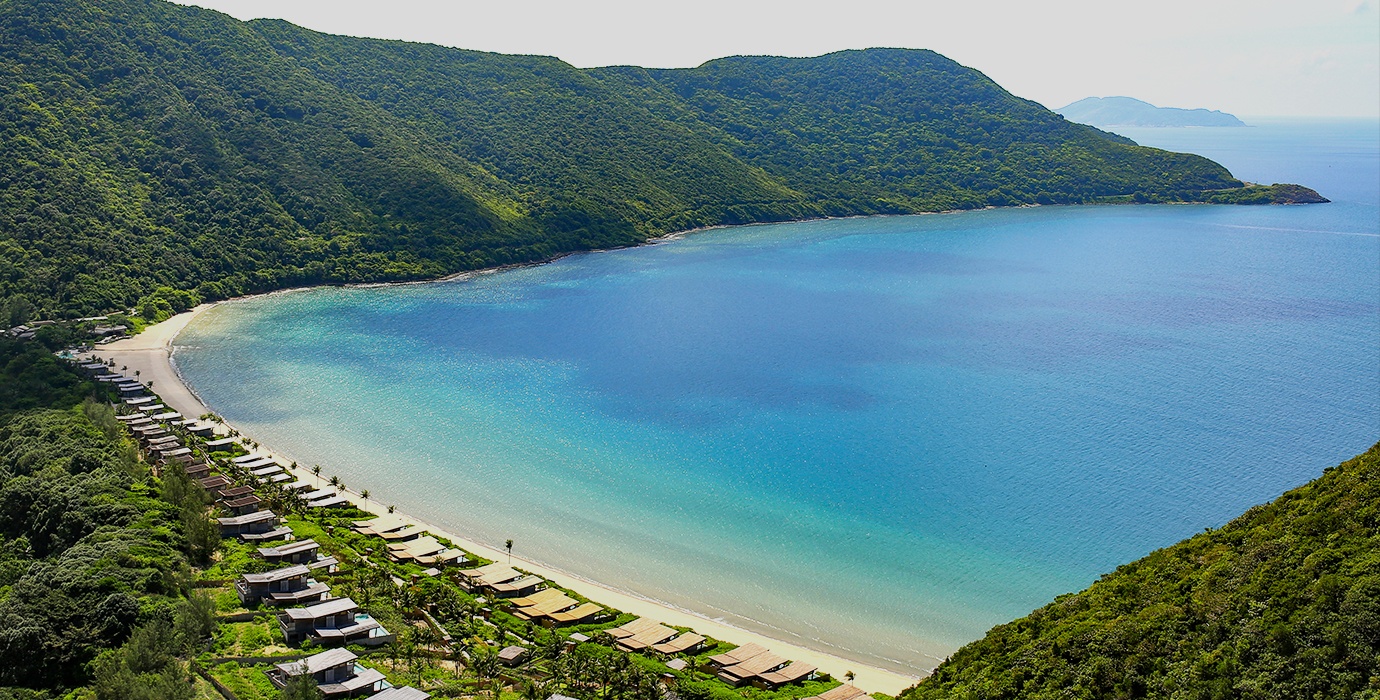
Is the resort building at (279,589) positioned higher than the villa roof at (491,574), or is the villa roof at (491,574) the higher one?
the resort building at (279,589)

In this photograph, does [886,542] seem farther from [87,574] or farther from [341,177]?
[341,177]

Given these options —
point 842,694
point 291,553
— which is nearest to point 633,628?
point 842,694

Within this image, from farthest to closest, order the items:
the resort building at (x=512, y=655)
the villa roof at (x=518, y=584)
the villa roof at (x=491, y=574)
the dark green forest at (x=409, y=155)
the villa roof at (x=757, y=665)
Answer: the dark green forest at (x=409, y=155) < the villa roof at (x=491, y=574) < the villa roof at (x=518, y=584) < the villa roof at (x=757, y=665) < the resort building at (x=512, y=655)

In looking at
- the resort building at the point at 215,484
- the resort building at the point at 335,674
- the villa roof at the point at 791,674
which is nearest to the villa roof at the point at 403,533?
the resort building at the point at 215,484

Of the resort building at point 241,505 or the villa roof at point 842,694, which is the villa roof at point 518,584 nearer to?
the resort building at point 241,505

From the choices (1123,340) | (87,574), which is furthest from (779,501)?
(1123,340)

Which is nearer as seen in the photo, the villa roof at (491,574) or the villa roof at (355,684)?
the villa roof at (355,684)

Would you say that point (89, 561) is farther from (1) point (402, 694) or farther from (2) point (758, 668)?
(2) point (758, 668)

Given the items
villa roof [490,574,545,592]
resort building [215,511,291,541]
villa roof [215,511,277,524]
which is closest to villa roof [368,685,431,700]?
villa roof [490,574,545,592]
